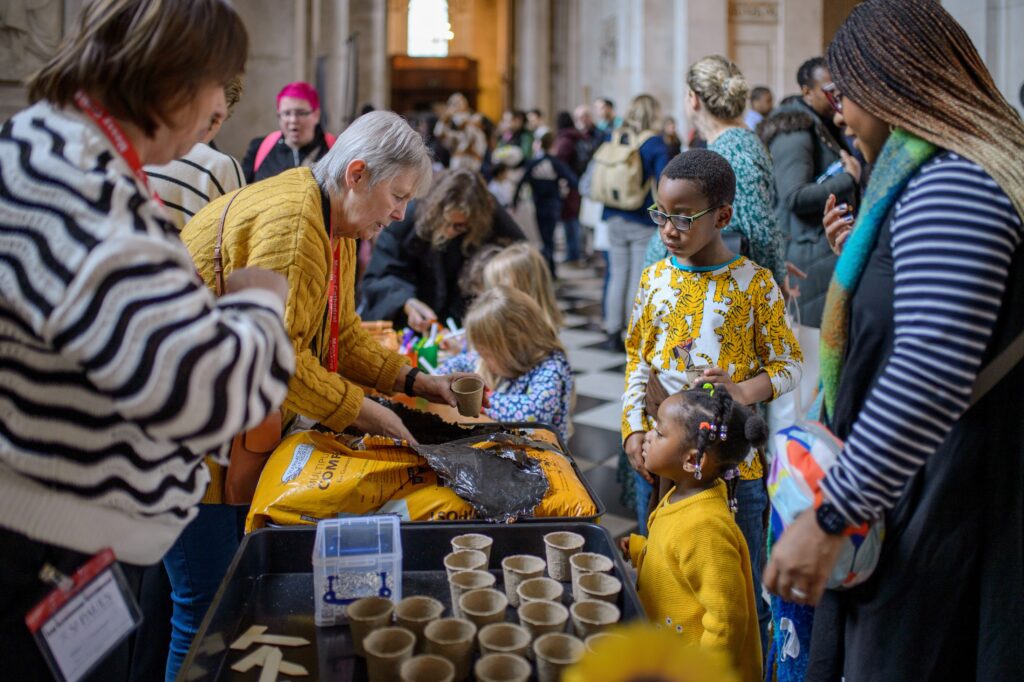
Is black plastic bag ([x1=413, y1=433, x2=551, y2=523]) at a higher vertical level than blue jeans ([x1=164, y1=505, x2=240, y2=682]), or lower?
higher

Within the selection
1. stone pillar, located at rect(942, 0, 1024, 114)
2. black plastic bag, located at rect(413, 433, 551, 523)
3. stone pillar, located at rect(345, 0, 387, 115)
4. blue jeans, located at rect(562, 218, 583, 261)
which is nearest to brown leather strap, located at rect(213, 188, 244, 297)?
black plastic bag, located at rect(413, 433, 551, 523)

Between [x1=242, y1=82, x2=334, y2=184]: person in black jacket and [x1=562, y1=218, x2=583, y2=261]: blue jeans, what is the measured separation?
24.4 feet

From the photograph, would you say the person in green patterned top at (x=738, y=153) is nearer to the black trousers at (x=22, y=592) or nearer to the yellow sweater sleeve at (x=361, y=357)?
the yellow sweater sleeve at (x=361, y=357)

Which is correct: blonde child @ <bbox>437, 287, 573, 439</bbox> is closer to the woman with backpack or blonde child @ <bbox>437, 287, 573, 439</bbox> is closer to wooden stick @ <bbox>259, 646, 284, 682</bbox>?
wooden stick @ <bbox>259, 646, 284, 682</bbox>

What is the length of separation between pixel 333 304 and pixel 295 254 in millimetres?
334

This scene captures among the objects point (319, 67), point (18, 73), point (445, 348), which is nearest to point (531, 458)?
point (445, 348)

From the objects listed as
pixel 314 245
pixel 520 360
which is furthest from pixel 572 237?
pixel 314 245

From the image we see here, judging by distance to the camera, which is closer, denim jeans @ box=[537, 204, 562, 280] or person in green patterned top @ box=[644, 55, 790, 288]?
person in green patterned top @ box=[644, 55, 790, 288]

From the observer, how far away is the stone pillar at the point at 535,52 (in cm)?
2128

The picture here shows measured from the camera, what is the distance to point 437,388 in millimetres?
2592

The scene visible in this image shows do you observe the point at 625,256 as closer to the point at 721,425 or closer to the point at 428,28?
the point at 721,425

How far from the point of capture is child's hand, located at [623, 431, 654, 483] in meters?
2.41

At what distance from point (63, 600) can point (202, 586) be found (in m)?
1.12

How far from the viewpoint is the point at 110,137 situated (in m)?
1.30
